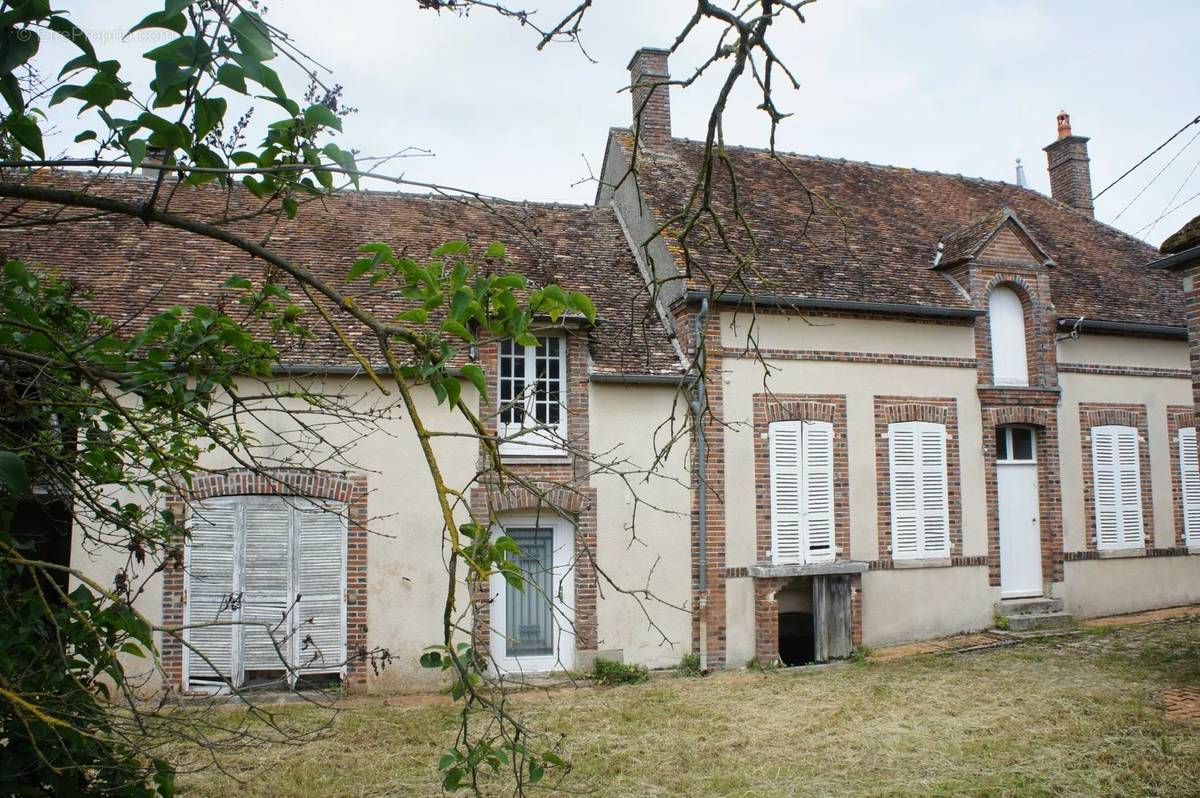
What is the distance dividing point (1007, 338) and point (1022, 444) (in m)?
1.64

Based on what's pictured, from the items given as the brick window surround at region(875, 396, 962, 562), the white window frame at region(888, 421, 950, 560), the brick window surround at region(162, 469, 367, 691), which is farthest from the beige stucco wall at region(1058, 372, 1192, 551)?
the brick window surround at region(162, 469, 367, 691)

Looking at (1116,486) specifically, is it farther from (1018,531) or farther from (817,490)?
(817,490)

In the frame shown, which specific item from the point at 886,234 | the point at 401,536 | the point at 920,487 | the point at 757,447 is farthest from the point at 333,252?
the point at 920,487

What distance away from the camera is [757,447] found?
40.1 ft

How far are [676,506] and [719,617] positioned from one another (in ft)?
4.97

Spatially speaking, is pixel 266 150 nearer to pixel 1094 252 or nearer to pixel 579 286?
pixel 579 286

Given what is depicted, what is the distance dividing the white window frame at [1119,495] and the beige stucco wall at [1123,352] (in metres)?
1.07

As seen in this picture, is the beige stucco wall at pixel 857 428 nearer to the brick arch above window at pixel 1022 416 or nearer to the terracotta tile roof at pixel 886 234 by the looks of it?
the brick arch above window at pixel 1022 416

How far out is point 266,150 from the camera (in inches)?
106

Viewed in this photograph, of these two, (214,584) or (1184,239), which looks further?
(214,584)

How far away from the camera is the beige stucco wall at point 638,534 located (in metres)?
11.5

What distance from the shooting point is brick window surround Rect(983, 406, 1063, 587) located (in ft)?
43.4

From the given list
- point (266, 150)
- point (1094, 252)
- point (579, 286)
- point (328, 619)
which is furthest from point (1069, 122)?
point (266, 150)

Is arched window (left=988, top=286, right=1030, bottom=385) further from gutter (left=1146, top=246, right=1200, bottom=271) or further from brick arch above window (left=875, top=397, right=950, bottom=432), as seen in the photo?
gutter (left=1146, top=246, right=1200, bottom=271)
